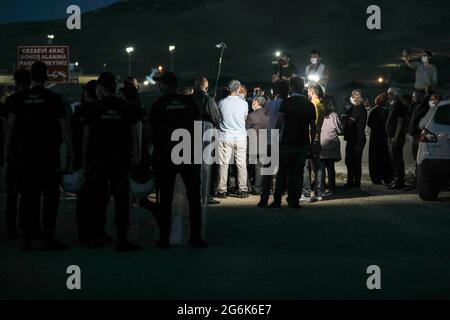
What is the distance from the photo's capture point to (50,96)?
11.6m

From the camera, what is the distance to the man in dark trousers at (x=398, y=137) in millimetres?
20016

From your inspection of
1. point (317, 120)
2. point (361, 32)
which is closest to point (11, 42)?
point (361, 32)

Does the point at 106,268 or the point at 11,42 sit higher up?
the point at 11,42

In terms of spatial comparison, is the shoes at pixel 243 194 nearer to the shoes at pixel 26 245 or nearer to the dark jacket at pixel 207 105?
the dark jacket at pixel 207 105

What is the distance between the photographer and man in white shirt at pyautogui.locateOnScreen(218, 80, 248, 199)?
692 inches

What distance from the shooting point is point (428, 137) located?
17125mm

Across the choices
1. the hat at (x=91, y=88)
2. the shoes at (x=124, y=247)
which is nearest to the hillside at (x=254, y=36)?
the hat at (x=91, y=88)

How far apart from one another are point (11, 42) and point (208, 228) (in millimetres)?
151125

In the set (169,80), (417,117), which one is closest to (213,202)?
(417,117)

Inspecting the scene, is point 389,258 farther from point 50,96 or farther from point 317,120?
point 317,120

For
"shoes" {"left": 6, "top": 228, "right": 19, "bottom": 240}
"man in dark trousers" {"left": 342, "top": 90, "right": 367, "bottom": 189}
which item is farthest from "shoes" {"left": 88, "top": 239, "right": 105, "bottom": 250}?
"man in dark trousers" {"left": 342, "top": 90, "right": 367, "bottom": 189}

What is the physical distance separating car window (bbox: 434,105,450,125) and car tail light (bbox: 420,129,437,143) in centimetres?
22

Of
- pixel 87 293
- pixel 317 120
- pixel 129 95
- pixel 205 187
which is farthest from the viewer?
pixel 317 120
